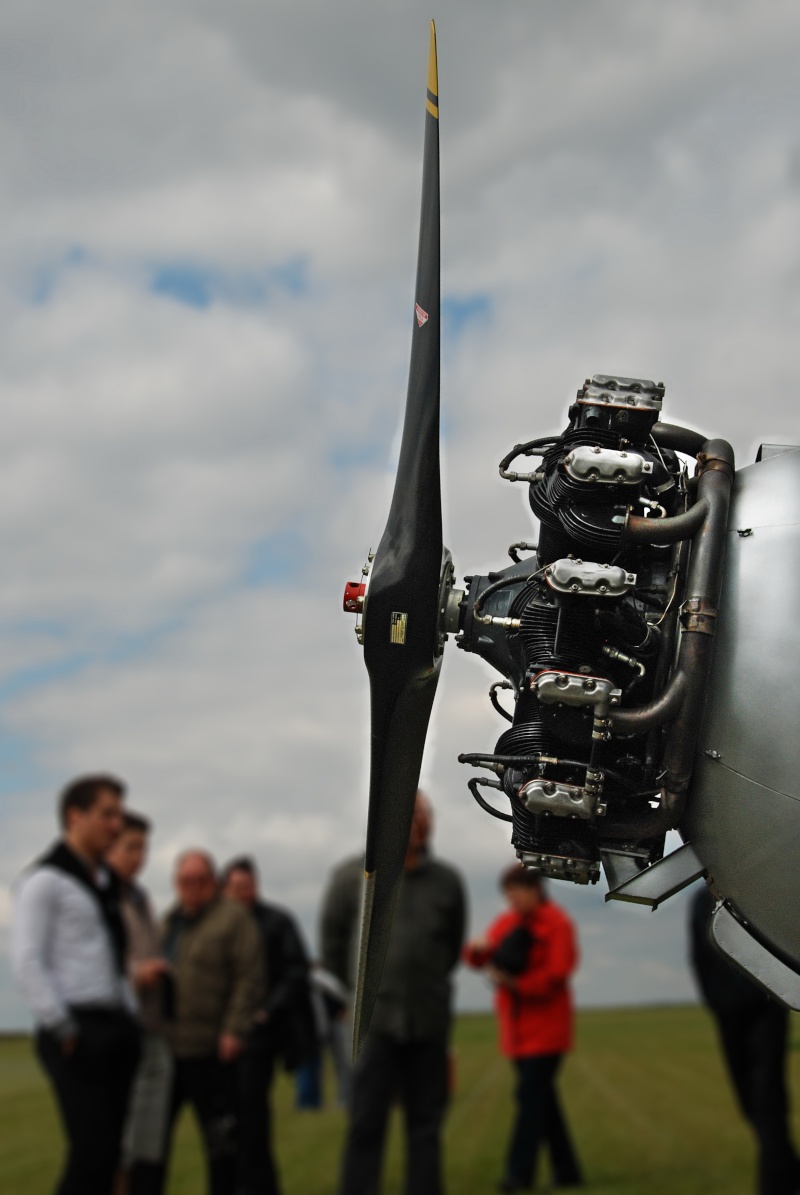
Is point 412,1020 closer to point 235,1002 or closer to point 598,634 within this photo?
point 235,1002

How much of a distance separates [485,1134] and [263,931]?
5.58 metres

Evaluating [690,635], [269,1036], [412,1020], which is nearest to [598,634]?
[690,635]

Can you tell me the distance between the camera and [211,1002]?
428 inches

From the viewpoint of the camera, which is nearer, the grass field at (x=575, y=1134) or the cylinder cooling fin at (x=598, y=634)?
the cylinder cooling fin at (x=598, y=634)

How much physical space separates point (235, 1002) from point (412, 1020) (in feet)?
6.00

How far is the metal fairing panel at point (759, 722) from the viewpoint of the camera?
13.1ft

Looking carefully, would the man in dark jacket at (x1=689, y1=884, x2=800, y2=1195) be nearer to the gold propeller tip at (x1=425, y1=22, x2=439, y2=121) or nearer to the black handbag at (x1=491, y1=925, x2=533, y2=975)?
the black handbag at (x1=491, y1=925, x2=533, y2=975)

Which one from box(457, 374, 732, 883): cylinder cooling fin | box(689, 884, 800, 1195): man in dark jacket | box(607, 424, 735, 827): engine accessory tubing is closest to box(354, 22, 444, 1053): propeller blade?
box(457, 374, 732, 883): cylinder cooling fin

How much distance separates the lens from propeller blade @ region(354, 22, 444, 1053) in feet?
14.4

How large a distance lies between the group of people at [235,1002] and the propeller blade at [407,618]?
13.7ft

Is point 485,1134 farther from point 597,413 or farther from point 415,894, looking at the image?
point 597,413

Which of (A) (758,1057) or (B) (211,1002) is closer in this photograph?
(A) (758,1057)

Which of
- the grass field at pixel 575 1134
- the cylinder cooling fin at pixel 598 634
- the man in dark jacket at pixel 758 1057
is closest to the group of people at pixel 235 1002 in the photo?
the grass field at pixel 575 1134

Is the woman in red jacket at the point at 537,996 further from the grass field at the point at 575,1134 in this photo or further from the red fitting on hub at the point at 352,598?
the red fitting on hub at the point at 352,598
